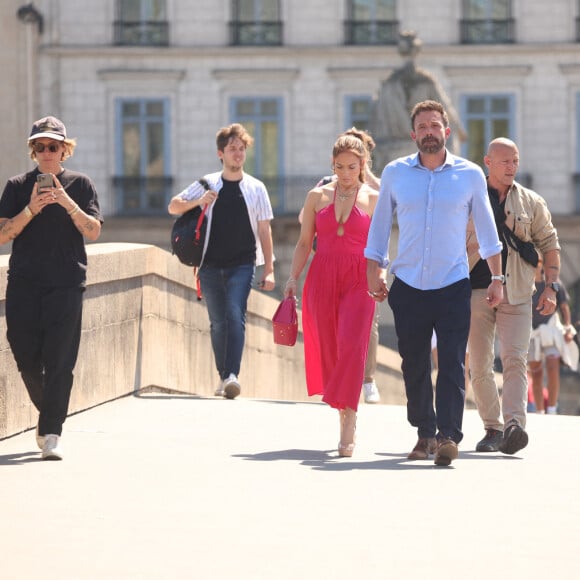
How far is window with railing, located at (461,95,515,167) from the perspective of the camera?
129 ft

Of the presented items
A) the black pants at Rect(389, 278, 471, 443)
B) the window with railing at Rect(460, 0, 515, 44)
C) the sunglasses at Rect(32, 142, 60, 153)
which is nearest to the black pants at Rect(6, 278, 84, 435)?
the sunglasses at Rect(32, 142, 60, 153)

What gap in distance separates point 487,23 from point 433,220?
30598 millimetres

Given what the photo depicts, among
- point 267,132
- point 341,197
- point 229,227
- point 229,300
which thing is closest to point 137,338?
point 229,300

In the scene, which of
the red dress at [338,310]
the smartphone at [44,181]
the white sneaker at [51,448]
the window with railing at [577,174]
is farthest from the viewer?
the window with railing at [577,174]

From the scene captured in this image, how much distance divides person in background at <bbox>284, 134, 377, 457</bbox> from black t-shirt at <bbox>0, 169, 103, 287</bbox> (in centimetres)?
120

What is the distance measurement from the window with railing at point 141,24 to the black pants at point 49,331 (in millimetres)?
30620

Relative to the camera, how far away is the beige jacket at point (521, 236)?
10.2 meters

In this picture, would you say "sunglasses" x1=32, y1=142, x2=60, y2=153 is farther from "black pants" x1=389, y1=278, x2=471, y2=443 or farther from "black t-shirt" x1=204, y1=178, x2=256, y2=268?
"black t-shirt" x1=204, y1=178, x2=256, y2=268

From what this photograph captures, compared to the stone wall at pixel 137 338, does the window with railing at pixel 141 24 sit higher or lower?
higher

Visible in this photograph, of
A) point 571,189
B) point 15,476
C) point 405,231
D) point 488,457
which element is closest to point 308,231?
point 405,231

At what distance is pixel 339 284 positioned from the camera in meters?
10.1

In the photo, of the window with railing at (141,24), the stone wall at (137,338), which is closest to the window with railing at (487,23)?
the window with railing at (141,24)

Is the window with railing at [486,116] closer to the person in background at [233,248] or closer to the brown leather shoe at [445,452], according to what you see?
the person in background at [233,248]

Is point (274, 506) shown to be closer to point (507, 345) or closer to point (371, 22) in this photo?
point (507, 345)
